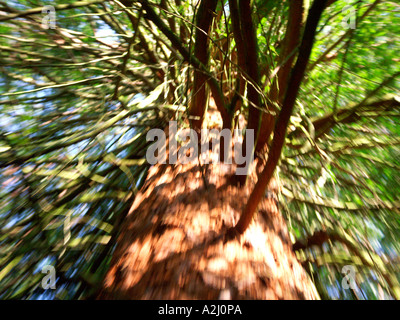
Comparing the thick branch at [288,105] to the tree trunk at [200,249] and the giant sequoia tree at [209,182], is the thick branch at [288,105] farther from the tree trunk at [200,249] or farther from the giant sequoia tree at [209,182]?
the tree trunk at [200,249]

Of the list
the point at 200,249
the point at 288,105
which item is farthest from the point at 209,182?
the point at 288,105

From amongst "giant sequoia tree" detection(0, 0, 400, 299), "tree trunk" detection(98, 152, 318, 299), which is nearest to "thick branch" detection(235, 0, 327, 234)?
"giant sequoia tree" detection(0, 0, 400, 299)

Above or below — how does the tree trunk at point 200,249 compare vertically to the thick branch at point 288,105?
below

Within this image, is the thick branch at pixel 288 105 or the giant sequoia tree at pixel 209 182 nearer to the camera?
the thick branch at pixel 288 105

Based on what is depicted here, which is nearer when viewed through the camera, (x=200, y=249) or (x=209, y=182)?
(x=200, y=249)

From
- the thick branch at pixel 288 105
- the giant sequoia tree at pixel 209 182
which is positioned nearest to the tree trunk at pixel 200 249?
the giant sequoia tree at pixel 209 182

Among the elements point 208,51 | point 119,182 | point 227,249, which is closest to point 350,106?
point 208,51

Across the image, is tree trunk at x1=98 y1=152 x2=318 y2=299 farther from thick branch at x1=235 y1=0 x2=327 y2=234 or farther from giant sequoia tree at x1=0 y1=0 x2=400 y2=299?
thick branch at x1=235 y1=0 x2=327 y2=234

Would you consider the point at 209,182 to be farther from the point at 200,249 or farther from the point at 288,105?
the point at 288,105

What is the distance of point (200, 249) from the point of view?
0.85m

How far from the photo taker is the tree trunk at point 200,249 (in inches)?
29.6

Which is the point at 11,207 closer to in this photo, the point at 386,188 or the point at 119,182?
the point at 119,182

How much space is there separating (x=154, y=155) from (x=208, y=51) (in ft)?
2.31

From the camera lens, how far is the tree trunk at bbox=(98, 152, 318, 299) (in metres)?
0.75
